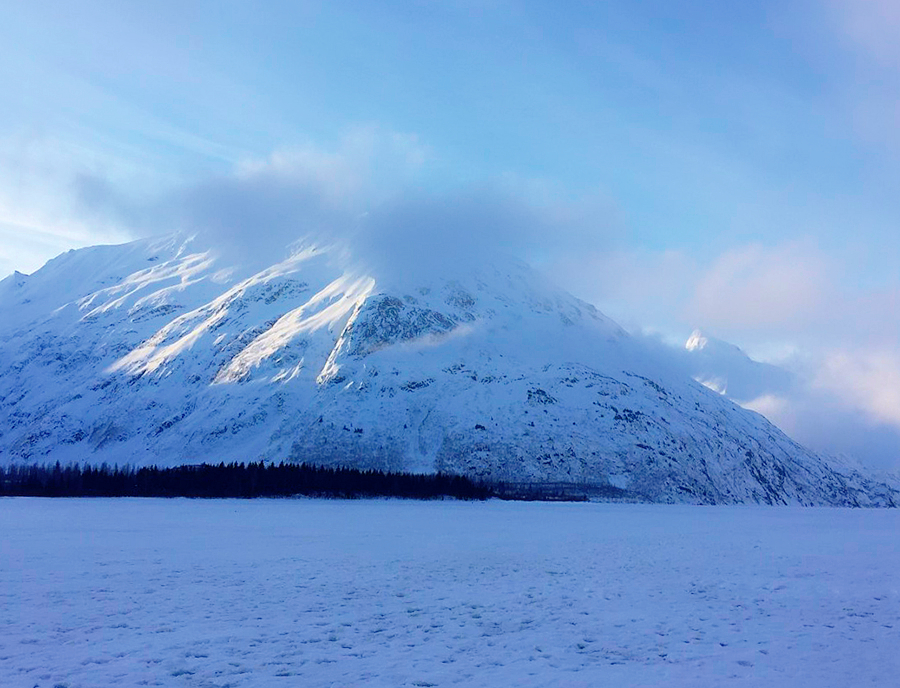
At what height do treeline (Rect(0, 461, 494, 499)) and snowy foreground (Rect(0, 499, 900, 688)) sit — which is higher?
snowy foreground (Rect(0, 499, 900, 688))

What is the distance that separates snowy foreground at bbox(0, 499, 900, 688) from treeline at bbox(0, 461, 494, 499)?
361ft

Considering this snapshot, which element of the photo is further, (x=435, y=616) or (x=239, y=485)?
(x=239, y=485)

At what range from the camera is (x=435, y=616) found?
23.4 metres

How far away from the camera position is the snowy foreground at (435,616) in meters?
17.2

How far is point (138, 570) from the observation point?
108 ft

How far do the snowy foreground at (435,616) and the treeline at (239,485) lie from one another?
361ft

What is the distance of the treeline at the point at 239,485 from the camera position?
152m

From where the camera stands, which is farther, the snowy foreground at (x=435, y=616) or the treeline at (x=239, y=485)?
the treeline at (x=239, y=485)

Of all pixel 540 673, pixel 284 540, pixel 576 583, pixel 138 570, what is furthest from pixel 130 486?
pixel 540 673

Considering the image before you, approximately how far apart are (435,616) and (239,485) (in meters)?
137

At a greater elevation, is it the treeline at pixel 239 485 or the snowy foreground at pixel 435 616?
the snowy foreground at pixel 435 616

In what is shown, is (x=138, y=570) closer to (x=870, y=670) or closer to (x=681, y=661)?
(x=681, y=661)

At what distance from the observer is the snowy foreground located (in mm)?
17250

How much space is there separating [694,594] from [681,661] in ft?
36.4
